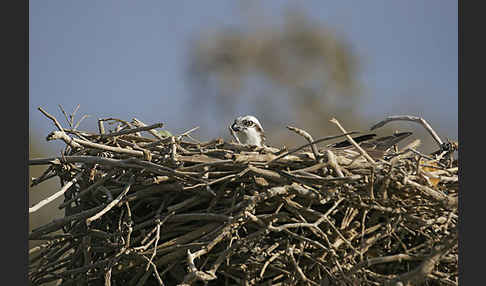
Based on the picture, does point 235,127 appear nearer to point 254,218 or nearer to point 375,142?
point 375,142

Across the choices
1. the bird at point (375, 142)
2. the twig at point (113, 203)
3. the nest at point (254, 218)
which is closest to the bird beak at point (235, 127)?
the bird at point (375, 142)

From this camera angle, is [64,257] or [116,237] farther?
[64,257]

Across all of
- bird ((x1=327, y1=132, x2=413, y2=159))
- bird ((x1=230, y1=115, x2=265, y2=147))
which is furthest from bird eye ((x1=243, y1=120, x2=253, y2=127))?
bird ((x1=327, y1=132, x2=413, y2=159))

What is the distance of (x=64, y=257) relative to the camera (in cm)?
271

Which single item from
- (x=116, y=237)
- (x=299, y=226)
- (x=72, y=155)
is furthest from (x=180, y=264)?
(x=72, y=155)

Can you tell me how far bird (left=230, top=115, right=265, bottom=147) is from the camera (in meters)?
3.60

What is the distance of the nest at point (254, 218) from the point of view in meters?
2.24

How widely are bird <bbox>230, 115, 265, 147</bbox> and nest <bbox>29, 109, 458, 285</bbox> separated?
0.96 meters

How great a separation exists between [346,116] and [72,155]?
1162cm

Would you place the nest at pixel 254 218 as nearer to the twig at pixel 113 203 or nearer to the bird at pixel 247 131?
the twig at pixel 113 203

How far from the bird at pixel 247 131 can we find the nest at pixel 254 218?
0.96 m

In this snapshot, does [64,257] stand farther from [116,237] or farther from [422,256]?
[422,256]

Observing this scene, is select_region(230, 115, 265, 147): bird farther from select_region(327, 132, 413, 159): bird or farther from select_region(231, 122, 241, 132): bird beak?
select_region(327, 132, 413, 159): bird

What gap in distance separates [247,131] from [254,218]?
56.7 inches
